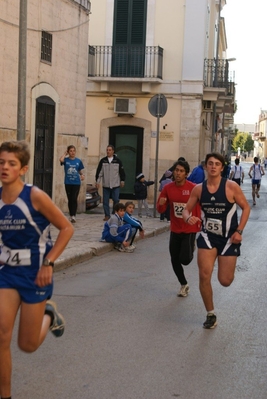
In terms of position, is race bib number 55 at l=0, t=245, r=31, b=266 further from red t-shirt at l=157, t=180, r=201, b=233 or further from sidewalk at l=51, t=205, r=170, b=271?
sidewalk at l=51, t=205, r=170, b=271

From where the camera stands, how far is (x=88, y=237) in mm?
Answer: 15008

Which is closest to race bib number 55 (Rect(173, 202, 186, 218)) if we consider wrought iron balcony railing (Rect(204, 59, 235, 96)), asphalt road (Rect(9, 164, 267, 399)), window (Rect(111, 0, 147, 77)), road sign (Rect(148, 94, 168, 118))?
asphalt road (Rect(9, 164, 267, 399))

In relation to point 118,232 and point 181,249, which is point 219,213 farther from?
point 118,232

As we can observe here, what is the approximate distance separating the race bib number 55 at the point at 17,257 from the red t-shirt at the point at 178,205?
4.55 m

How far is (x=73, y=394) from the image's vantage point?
5410 mm

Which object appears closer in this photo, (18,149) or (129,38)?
(18,149)

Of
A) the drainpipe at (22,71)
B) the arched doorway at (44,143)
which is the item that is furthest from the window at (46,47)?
the drainpipe at (22,71)

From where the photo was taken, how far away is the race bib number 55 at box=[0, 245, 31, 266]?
4988 millimetres

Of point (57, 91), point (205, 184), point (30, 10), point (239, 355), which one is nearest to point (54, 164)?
point (57, 91)

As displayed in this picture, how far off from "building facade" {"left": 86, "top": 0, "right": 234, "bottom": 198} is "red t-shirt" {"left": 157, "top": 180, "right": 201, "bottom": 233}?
1772 cm

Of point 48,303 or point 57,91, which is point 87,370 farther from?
point 57,91

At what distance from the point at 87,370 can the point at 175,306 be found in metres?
3.09

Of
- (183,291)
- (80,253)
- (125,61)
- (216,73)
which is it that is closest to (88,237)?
(80,253)

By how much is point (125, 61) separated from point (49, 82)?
10.1 metres
